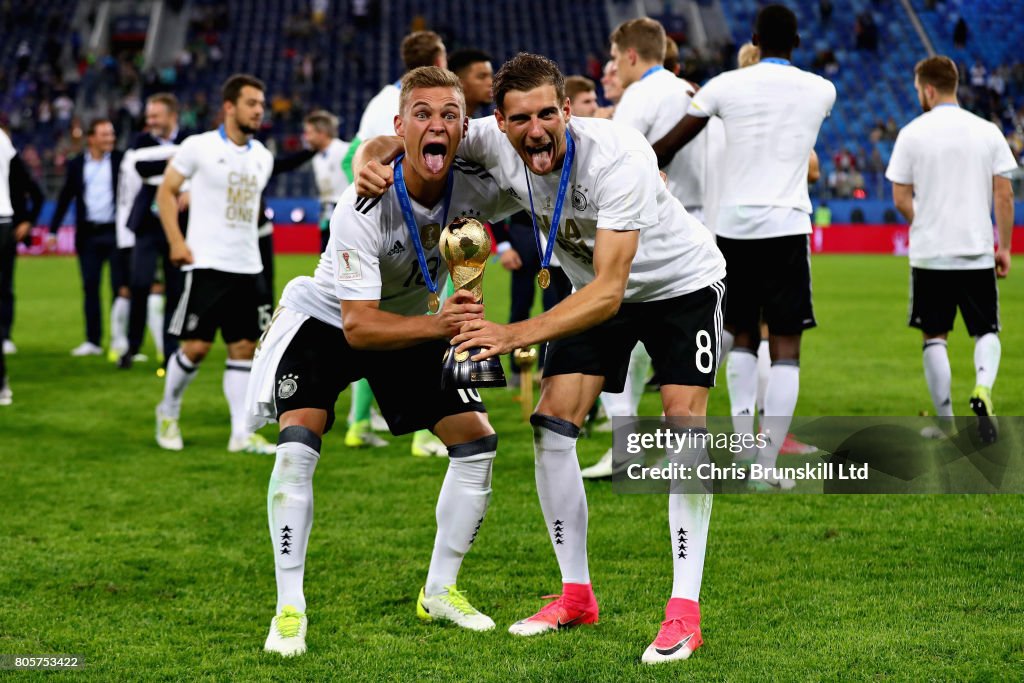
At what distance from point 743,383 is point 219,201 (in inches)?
139

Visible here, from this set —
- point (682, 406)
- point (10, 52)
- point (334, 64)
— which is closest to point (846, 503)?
point (682, 406)

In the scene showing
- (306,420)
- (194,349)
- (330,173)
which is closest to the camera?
(306,420)

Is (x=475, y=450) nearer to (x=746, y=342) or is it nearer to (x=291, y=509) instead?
(x=291, y=509)

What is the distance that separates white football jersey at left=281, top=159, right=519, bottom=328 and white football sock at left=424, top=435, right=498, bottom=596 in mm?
606

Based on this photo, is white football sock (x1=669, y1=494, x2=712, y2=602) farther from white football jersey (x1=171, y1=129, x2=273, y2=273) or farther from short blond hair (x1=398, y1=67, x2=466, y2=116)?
white football jersey (x1=171, y1=129, x2=273, y2=273)

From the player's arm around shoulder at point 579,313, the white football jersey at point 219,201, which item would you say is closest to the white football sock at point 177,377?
the white football jersey at point 219,201

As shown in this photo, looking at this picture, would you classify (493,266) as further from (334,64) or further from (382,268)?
(382,268)

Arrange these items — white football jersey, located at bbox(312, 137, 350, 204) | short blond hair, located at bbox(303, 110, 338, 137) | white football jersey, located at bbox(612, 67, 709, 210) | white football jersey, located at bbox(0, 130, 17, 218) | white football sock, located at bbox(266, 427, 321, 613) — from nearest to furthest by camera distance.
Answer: white football sock, located at bbox(266, 427, 321, 613), white football jersey, located at bbox(612, 67, 709, 210), white football jersey, located at bbox(0, 130, 17, 218), short blond hair, located at bbox(303, 110, 338, 137), white football jersey, located at bbox(312, 137, 350, 204)

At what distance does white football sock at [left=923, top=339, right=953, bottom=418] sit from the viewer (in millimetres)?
7371

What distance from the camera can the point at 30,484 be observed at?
22.3 feet

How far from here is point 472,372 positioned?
149 inches

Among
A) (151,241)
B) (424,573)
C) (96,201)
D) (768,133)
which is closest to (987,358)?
(768,133)

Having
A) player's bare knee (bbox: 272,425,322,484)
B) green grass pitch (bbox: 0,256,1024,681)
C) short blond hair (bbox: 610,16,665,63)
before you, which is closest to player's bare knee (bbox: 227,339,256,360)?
green grass pitch (bbox: 0,256,1024,681)

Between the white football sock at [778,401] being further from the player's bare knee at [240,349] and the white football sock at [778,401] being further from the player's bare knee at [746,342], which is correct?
the player's bare knee at [240,349]
